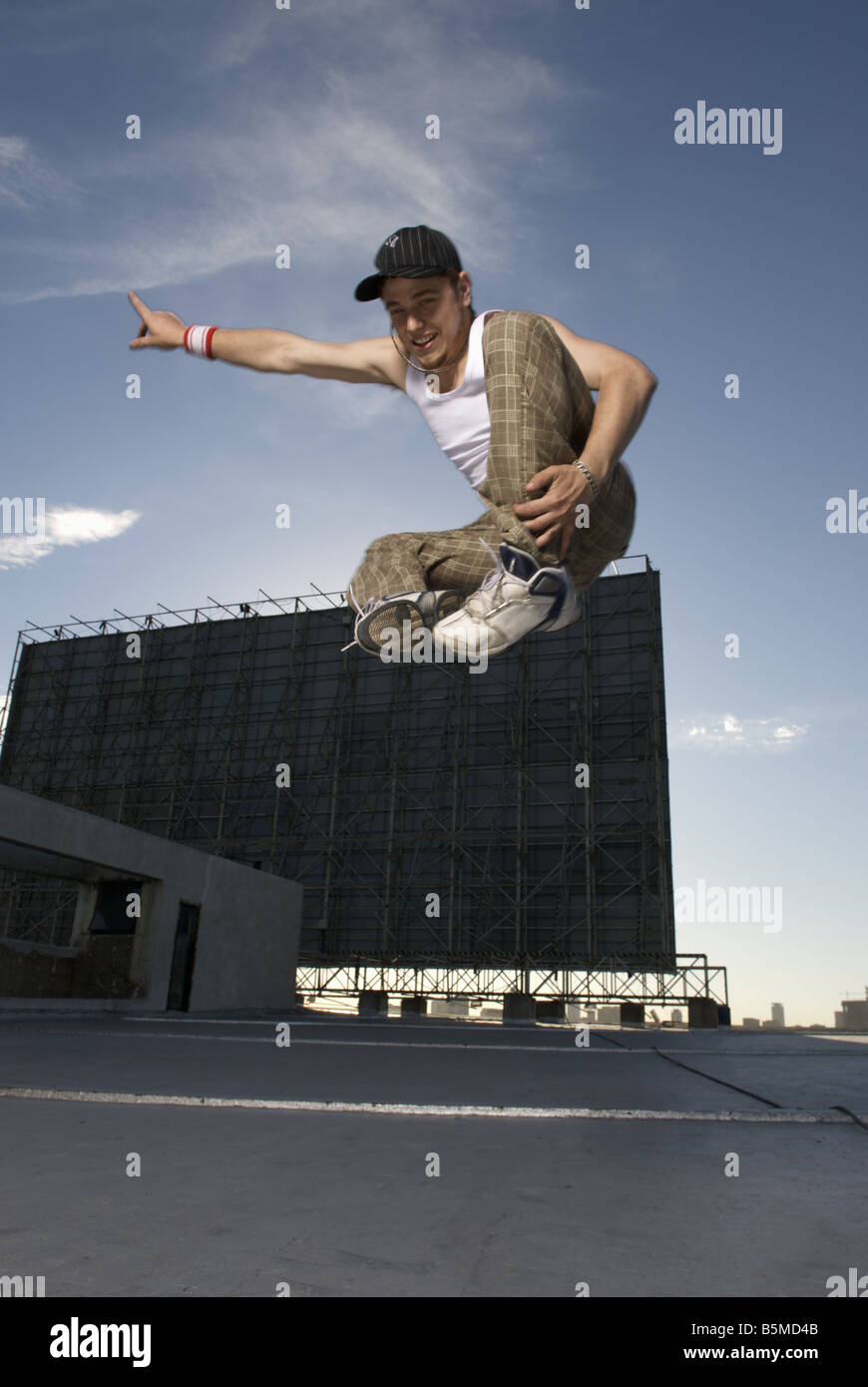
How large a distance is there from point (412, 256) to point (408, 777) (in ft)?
77.0

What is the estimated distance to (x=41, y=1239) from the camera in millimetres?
1100

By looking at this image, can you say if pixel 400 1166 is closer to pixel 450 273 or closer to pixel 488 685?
pixel 450 273

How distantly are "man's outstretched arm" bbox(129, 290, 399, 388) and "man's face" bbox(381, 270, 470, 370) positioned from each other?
0.34 metres

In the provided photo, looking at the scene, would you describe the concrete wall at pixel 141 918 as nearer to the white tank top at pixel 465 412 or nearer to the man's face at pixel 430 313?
the white tank top at pixel 465 412

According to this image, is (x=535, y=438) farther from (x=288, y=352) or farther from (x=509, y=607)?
(x=288, y=352)

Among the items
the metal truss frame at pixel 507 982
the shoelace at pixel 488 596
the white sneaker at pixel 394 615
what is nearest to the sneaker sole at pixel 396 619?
the white sneaker at pixel 394 615

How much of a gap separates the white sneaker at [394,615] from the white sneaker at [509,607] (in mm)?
98

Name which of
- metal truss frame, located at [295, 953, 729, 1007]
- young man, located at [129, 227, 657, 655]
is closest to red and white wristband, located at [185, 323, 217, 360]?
young man, located at [129, 227, 657, 655]

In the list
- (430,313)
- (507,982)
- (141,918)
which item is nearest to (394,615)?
(430,313)

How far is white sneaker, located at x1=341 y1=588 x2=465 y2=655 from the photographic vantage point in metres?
2.79

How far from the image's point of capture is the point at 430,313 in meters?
2.48

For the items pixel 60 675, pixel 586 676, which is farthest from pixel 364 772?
pixel 60 675

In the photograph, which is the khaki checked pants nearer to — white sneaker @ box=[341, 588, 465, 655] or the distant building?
white sneaker @ box=[341, 588, 465, 655]
